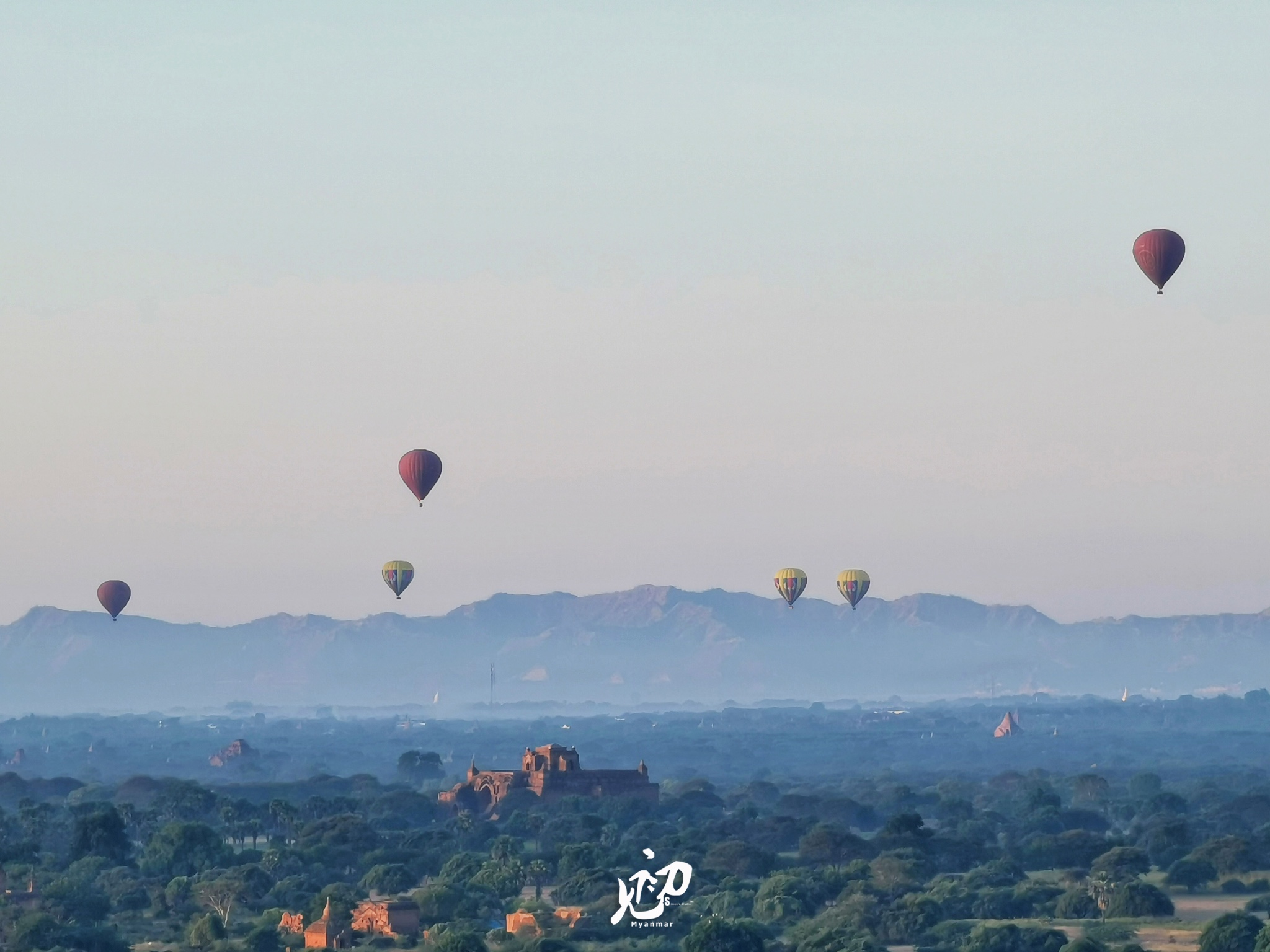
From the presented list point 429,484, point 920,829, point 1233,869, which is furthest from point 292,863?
point 1233,869

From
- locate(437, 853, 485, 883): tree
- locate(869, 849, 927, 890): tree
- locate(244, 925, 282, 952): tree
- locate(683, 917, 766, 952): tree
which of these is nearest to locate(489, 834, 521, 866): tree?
locate(437, 853, 485, 883): tree

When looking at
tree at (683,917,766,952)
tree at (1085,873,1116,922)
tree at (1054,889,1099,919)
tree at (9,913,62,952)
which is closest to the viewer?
tree at (683,917,766,952)

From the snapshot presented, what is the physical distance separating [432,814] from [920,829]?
45.0 metres

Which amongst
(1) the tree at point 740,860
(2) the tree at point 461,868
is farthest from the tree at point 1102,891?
(2) the tree at point 461,868

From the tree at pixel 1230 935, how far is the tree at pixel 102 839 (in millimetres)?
63008

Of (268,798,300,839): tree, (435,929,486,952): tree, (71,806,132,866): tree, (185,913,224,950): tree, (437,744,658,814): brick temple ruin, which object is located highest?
(437,744,658,814): brick temple ruin

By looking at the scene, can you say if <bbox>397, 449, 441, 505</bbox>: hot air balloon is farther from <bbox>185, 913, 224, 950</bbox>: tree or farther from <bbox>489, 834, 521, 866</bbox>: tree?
<bbox>185, 913, 224, 950</bbox>: tree

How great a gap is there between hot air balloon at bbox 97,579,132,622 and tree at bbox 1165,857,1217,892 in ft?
313

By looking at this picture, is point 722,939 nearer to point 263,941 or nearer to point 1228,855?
point 263,941

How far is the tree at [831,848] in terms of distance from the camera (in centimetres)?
12975

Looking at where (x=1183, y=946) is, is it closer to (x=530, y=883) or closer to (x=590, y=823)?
(x=530, y=883)

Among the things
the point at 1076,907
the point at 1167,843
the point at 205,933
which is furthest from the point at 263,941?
the point at 1167,843

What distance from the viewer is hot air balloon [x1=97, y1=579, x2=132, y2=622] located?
7421 inches

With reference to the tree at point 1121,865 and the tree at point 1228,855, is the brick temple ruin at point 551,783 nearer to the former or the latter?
the tree at point 1228,855
